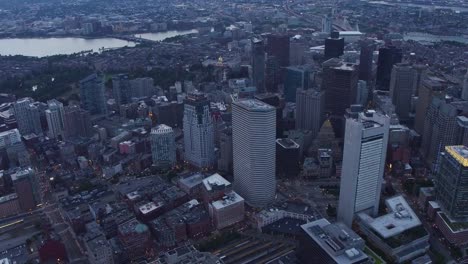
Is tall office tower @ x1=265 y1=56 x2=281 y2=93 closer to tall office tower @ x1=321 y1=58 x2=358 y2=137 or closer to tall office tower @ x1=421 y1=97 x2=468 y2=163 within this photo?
tall office tower @ x1=321 y1=58 x2=358 y2=137

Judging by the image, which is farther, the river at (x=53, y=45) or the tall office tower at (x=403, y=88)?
the river at (x=53, y=45)

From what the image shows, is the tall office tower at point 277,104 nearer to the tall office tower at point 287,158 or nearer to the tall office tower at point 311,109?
the tall office tower at point 311,109

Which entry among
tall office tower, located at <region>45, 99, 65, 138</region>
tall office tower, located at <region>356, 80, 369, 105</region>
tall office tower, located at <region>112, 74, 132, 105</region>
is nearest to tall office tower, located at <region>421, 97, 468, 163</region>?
tall office tower, located at <region>356, 80, 369, 105</region>

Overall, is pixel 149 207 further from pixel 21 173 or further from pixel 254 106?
pixel 254 106

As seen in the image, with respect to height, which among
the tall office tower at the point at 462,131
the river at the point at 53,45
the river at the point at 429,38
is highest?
the tall office tower at the point at 462,131

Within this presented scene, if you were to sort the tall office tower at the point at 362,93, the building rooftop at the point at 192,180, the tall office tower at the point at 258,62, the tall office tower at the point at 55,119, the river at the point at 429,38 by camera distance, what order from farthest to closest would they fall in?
the river at the point at 429,38
the tall office tower at the point at 258,62
the tall office tower at the point at 362,93
the tall office tower at the point at 55,119
the building rooftop at the point at 192,180

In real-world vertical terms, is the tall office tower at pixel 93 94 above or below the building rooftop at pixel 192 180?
above

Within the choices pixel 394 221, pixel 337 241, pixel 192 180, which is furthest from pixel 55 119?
pixel 394 221

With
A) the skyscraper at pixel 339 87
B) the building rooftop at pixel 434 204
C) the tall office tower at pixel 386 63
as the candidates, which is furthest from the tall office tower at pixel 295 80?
the building rooftop at pixel 434 204

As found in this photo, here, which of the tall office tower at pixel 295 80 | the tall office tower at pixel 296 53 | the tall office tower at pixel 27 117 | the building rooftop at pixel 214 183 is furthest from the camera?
the tall office tower at pixel 296 53
